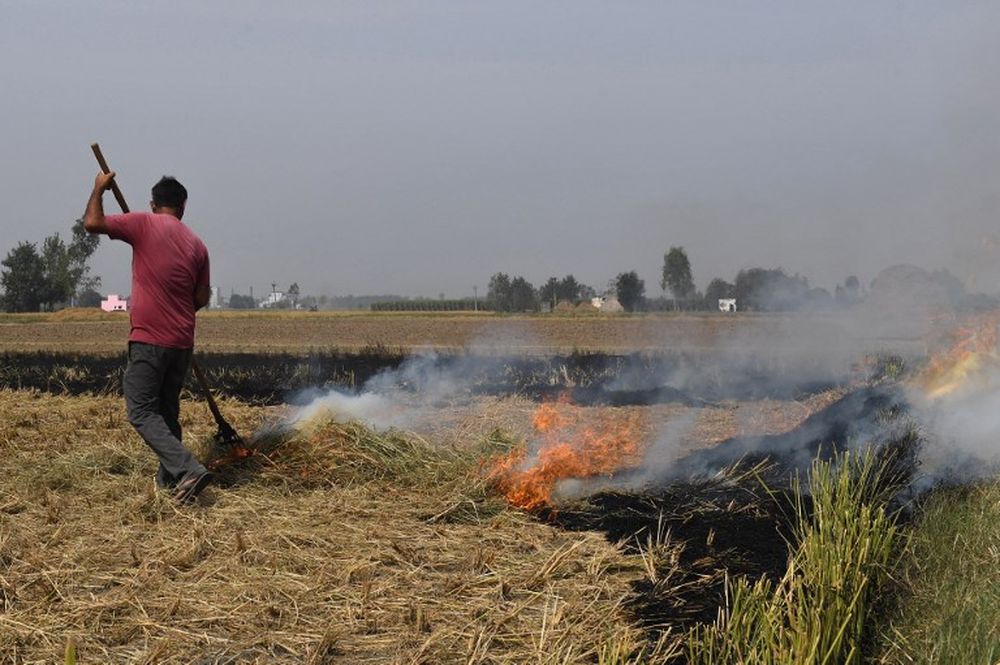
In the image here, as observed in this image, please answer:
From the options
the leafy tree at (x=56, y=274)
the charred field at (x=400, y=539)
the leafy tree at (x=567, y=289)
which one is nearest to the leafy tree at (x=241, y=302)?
the leafy tree at (x=56, y=274)

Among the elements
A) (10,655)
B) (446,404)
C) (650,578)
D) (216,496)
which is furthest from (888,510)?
(446,404)

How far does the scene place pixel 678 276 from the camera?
59.3 metres

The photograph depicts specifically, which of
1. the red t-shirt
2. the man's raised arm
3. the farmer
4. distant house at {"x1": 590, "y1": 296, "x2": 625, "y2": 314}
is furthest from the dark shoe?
distant house at {"x1": 590, "y1": 296, "x2": 625, "y2": 314}

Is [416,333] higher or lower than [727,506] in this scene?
higher

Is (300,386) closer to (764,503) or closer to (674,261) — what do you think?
(764,503)

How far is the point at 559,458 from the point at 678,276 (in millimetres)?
53781

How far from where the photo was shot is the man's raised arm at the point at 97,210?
5.93m

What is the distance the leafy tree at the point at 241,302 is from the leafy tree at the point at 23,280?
2087 inches

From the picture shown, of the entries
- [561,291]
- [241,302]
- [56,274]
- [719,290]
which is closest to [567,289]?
[561,291]

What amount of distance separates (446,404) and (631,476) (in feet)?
13.9

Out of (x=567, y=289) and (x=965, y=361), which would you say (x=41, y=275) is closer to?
(x=567, y=289)

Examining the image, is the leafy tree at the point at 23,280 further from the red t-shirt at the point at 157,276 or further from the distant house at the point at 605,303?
the red t-shirt at the point at 157,276

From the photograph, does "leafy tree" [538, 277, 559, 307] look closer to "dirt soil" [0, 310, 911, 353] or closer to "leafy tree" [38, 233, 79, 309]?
"dirt soil" [0, 310, 911, 353]

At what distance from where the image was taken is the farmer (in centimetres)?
592
